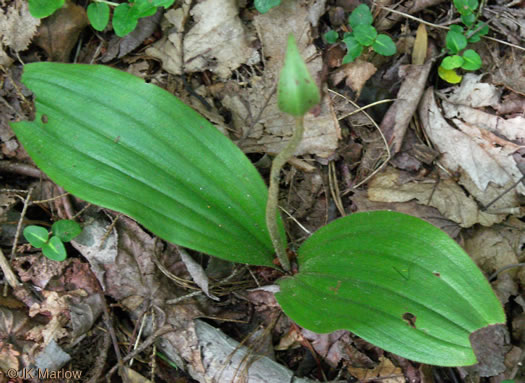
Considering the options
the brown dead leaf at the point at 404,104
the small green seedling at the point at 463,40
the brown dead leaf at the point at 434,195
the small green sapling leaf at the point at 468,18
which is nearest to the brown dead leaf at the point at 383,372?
the brown dead leaf at the point at 434,195

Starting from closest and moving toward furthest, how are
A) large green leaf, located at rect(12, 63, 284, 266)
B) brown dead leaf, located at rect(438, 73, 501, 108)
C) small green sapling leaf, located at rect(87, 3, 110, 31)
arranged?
large green leaf, located at rect(12, 63, 284, 266) < small green sapling leaf, located at rect(87, 3, 110, 31) < brown dead leaf, located at rect(438, 73, 501, 108)

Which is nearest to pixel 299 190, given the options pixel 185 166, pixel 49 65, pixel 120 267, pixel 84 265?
pixel 185 166

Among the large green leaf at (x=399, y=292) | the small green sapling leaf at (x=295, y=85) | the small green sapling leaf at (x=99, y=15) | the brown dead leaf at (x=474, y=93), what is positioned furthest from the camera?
the brown dead leaf at (x=474, y=93)

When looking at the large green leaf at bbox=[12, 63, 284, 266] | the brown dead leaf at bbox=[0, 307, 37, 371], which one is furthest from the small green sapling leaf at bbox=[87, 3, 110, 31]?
the brown dead leaf at bbox=[0, 307, 37, 371]

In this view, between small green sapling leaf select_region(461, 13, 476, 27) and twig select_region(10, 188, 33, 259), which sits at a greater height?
twig select_region(10, 188, 33, 259)

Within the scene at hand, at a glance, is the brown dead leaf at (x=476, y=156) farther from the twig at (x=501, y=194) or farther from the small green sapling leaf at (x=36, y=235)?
the small green sapling leaf at (x=36, y=235)

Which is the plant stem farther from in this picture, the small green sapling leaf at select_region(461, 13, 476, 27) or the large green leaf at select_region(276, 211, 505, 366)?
the small green sapling leaf at select_region(461, 13, 476, 27)
